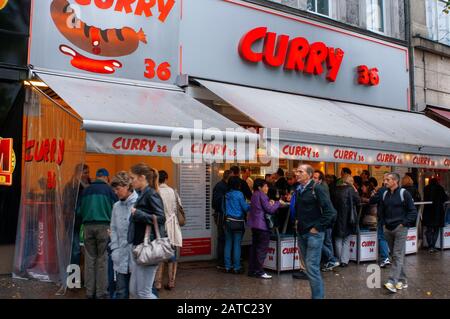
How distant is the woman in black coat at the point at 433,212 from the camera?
11.5 m

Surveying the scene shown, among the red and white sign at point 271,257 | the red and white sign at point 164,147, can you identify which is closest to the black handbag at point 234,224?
the red and white sign at point 271,257

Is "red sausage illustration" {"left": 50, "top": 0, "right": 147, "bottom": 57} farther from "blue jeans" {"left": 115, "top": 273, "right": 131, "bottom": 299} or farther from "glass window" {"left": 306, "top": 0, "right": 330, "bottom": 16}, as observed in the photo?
"glass window" {"left": 306, "top": 0, "right": 330, "bottom": 16}

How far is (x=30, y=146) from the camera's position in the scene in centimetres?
791

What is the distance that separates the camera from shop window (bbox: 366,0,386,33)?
13632 millimetres

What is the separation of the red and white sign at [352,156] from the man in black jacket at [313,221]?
179 cm

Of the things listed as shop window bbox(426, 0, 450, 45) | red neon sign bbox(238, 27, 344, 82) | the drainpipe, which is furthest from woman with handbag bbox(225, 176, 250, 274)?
shop window bbox(426, 0, 450, 45)

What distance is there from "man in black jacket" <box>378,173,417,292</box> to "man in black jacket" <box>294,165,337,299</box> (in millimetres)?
1697

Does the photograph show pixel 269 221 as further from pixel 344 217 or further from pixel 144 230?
pixel 144 230

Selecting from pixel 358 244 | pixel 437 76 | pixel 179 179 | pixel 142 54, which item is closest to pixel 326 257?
pixel 358 244

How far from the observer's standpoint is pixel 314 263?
6027 mm

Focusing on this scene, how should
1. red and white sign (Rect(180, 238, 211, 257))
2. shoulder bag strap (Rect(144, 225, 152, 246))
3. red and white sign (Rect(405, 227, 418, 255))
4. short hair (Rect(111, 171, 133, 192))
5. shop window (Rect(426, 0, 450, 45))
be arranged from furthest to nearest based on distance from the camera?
shop window (Rect(426, 0, 450, 45)), red and white sign (Rect(405, 227, 418, 255)), red and white sign (Rect(180, 238, 211, 257)), short hair (Rect(111, 171, 133, 192)), shoulder bag strap (Rect(144, 225, 152, 246))

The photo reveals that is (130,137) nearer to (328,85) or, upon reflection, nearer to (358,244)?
(358,244)

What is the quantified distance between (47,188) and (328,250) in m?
4.98

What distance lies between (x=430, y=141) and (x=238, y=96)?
4738mm
